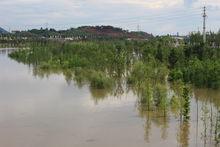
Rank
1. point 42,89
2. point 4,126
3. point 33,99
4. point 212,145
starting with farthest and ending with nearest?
1. point 42,89
2. point 33,99
3. point 4,126
4. point 212,145

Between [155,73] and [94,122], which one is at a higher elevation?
[155,73]

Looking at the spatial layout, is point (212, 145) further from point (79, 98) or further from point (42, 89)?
point (42, 89)

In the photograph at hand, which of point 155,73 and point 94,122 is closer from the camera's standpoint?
point 94,122

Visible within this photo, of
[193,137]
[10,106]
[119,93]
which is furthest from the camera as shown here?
[119,93]

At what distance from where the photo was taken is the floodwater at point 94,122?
1196 centimetres

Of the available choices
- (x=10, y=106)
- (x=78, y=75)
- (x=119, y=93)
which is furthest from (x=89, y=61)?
(x=10, y=106)

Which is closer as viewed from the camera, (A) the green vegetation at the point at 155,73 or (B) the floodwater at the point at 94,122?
(B) the floodwater at the point at 94,122

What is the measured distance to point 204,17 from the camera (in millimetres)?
38094

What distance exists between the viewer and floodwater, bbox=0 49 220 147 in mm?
11961

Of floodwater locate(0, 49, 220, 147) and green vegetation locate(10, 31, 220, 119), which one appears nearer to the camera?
floodwater locate(0, 49, 220, 147)

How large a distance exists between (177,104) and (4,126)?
549 cm

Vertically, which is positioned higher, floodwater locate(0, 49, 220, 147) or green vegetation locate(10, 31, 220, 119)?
green vegetation locate(10, 31, 220, 119)

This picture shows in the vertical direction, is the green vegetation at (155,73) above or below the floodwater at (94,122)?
above

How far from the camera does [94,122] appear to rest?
46.5ft
